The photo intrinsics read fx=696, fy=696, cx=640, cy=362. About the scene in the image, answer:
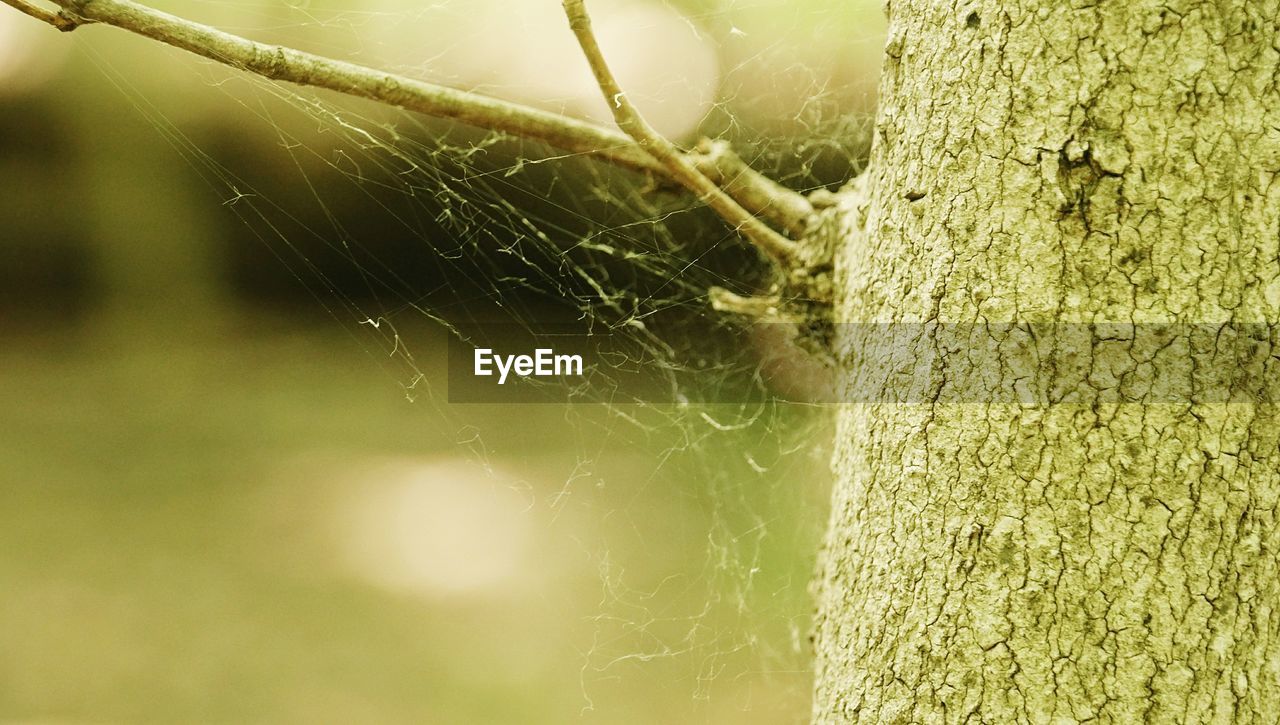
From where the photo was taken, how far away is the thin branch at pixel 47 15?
82 cm

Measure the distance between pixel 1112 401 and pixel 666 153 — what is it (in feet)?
1.92

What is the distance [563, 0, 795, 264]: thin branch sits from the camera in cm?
86

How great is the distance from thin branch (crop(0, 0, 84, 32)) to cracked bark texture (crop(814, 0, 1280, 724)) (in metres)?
1.03

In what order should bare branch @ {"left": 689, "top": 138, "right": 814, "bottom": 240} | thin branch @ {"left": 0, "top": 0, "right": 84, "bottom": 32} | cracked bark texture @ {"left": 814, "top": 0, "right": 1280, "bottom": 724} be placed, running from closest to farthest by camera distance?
cracked bark texture @ {"left": 814, "top": 0, "right": 1280, "bottom": 724} → thin branch @ {"left": 0, "top": 0, "right": 84, "bottom": 32} → bare branch @ {"left": 689, "top": 138, "right": 814, "bottom": 240}

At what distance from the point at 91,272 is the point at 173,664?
3.17 ft

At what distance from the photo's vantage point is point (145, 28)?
864 millimetres

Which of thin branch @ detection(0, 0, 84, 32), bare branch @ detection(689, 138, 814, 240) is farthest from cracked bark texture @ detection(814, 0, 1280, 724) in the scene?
thin branch @ detection(0, 0, 84, 32)

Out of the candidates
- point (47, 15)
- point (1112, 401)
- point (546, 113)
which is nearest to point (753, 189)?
point (546, 113)

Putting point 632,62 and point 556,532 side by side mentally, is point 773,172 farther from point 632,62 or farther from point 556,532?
point 556,532

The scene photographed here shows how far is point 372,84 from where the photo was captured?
35.5 inches

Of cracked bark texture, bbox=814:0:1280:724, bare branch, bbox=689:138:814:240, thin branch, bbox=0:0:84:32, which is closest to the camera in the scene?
cracked bark texture, bbox=814:0:1280:724

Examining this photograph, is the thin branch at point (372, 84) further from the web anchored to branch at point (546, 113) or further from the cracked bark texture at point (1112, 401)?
the cracked bark texture at point (1112, 401)

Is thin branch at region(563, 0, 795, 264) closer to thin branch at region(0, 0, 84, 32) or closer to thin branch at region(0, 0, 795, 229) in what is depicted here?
thin branch at region(0, 0, 795, 229)

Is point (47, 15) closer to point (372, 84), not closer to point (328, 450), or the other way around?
point (372, 84)
